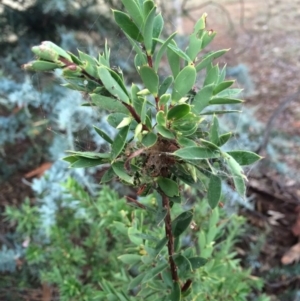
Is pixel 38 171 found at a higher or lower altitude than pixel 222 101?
lower

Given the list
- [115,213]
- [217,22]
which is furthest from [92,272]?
[217,22]

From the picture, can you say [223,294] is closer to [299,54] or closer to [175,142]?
[175,142]

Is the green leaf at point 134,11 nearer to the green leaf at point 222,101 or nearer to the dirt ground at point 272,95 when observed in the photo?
the green leaf at point 222,101

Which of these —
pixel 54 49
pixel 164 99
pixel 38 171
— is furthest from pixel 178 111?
pixel 38 171

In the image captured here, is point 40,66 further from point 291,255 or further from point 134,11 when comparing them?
point 291,255

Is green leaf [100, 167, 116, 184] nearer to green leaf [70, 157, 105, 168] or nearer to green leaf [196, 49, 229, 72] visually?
green leaf [70, 157, 105, 168]

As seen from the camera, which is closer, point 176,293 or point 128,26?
point 128,26
